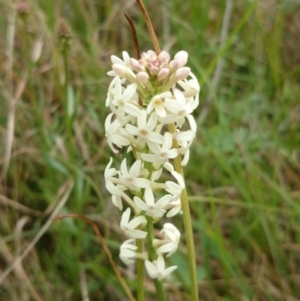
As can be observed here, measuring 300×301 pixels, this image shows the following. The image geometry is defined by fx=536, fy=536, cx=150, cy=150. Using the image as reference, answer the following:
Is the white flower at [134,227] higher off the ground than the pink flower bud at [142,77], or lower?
lower

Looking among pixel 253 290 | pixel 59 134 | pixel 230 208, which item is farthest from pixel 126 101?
pixel 59 134

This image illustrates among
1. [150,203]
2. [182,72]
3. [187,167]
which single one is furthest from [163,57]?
[187,167]

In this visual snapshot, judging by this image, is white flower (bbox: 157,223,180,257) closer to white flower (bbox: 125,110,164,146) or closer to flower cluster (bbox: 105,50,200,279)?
flower cluster (bbox: 105,50,200,279)

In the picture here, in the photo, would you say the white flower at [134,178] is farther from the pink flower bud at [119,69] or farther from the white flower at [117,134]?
the pink flower bud at [119,69]

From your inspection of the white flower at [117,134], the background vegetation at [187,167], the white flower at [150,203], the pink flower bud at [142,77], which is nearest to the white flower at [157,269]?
the white flower at [150,203]

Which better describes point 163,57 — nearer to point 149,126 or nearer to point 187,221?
point 149,126

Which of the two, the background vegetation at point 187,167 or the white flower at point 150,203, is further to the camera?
the background vegetation at point 187,167

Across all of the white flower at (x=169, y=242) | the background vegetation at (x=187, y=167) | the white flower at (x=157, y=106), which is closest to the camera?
the white flower at (x=157, y=106)
